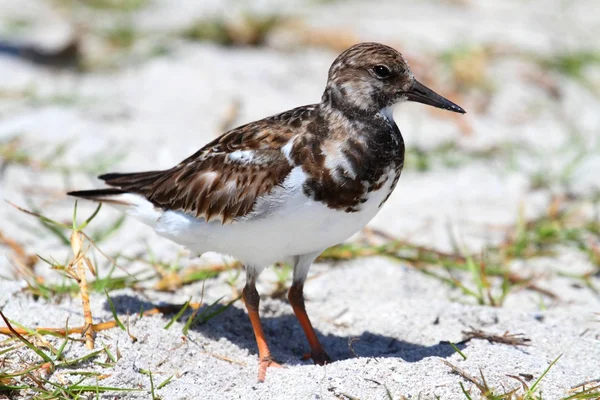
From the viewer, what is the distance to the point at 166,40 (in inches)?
310

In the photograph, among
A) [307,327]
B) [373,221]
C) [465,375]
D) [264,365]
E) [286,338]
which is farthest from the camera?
[373,221]

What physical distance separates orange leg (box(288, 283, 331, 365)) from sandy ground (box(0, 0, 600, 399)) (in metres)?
0.14

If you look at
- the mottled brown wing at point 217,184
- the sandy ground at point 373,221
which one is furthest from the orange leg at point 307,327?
the mottled brown wing at point 217,184

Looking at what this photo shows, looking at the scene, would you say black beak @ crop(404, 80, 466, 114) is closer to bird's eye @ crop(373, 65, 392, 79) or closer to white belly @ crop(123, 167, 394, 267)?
bird's eye @ crop(373, 65, 392, 79)

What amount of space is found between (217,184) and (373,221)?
213 centimetres

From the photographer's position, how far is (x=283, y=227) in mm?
3289

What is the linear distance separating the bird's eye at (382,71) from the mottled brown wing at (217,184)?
563mm

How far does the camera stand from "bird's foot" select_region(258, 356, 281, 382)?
3312mm

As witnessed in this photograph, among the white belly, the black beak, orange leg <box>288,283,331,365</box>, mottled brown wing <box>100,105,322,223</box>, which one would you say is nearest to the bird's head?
the black beak

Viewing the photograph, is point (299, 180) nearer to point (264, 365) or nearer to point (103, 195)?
point (264, 365)

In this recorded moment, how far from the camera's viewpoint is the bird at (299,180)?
329 centimetres

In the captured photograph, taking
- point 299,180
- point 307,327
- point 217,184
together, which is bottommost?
point 307,327

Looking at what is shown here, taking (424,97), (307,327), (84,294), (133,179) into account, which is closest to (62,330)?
(84,294)

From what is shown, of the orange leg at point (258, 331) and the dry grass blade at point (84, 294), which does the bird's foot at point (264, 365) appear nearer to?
the orange leg at point (258, 331)
